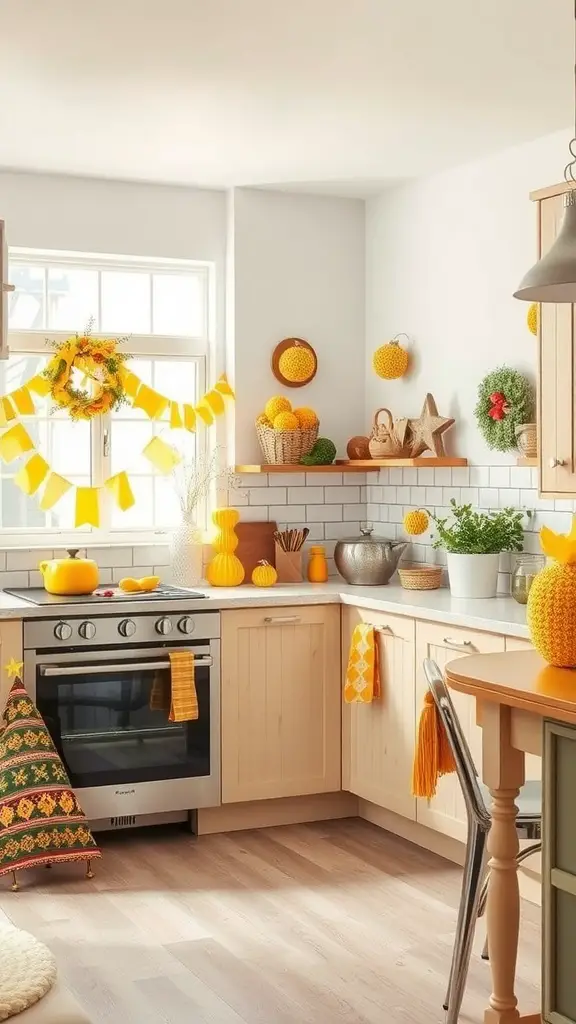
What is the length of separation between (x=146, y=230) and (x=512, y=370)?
1.80m

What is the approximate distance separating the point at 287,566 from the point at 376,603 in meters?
0.85

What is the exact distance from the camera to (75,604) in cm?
471

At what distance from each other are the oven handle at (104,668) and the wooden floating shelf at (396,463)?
1.16 m

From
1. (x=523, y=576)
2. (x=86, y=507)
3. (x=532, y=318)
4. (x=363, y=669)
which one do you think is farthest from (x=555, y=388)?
(x=86, y=507)

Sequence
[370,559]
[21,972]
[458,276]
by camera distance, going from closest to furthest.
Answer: [21,972] < [458,276] < [370,559]

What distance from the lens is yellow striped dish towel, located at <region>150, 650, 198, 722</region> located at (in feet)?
15.8

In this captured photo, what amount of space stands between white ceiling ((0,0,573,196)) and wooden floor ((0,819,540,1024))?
269 cm

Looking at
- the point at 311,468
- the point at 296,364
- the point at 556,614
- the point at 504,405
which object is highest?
the point at 296,364

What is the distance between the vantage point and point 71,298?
551 centimetres

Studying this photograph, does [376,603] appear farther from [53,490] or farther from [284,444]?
[53,490]

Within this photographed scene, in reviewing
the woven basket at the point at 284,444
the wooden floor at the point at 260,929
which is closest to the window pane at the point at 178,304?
the woven basket at the point at 284,444

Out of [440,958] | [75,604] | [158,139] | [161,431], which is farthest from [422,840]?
[158,139]

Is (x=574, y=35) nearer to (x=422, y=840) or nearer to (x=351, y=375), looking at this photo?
(x=351, y=375)

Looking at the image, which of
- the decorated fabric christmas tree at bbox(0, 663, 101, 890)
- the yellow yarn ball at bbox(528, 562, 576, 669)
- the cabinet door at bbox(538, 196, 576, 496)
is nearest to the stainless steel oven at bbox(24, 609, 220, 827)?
the decorated fabric christmas tree at bbox(0, 663, 101, 890)
